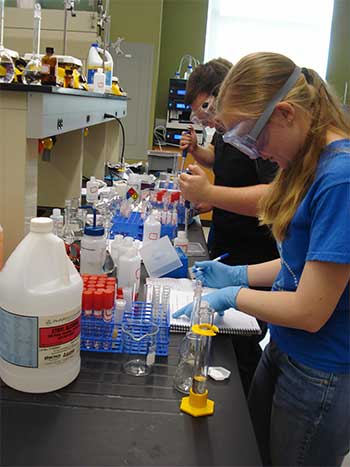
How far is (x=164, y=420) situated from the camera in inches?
32.1

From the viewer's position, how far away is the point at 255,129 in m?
1.04

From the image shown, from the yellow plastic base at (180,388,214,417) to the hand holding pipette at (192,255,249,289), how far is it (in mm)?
565

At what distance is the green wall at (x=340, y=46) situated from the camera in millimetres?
5609

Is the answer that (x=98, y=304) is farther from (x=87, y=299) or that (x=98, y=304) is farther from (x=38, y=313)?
(x=38, y=313)

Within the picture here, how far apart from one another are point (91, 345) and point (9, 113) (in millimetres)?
715

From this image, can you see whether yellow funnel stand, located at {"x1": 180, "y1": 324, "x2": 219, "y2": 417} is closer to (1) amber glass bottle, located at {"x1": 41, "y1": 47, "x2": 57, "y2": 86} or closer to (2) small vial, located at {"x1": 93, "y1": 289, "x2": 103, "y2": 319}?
(2) small vial, located at {"x1": 93, "y1": 289, "x2": 103, "y2": 319}

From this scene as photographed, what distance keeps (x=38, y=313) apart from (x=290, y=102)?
0.67m

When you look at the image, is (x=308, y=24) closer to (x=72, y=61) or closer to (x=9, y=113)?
(x=72, y=61)

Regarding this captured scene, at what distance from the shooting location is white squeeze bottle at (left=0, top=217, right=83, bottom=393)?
0.80m

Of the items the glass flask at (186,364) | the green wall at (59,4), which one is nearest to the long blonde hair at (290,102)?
the glass flask at (186,364)

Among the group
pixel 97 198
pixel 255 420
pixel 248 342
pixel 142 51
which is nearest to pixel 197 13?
pixel 142 51

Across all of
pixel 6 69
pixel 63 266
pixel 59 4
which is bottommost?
pixel 63 266

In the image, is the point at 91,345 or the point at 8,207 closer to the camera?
the point at 91,345

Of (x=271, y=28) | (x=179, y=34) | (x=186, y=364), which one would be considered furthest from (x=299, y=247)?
(x=179, y=34)
